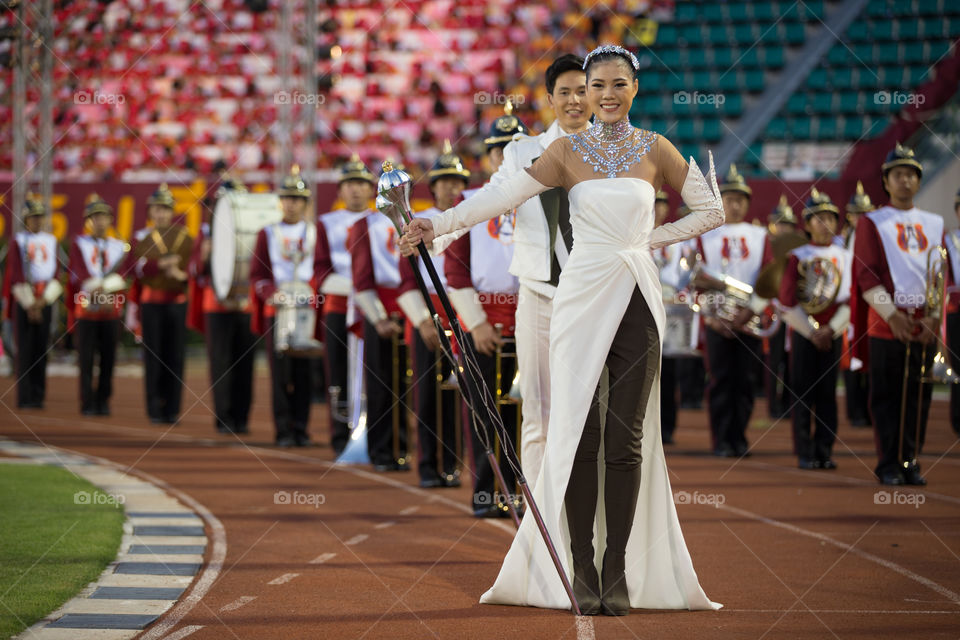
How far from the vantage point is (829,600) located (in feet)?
18.7

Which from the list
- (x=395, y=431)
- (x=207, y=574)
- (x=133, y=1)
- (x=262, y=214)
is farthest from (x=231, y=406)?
(x=133, y=1)

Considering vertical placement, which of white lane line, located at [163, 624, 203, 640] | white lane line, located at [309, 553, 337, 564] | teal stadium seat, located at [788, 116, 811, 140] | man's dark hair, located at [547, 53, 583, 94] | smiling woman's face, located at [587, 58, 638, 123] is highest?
teal stadium seat, located at [788, 116, 811, 140]

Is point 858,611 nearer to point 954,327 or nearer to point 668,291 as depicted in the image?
point 668,291

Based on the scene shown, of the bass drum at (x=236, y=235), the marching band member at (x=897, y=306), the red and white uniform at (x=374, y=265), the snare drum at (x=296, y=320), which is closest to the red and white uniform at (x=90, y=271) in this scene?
the bass drum at (x=236, y=235)

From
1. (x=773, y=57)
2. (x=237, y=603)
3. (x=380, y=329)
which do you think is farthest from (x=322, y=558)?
(x=773, y=57)

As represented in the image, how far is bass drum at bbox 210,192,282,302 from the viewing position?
13.2 metres

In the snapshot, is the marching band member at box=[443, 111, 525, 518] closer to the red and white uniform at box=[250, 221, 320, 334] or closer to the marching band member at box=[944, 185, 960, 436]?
the red and white uniform at box=[250, 221, 320, 334]

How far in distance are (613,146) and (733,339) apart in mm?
6658

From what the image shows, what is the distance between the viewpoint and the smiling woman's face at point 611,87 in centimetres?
534

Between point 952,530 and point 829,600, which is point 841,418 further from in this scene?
point 829,600

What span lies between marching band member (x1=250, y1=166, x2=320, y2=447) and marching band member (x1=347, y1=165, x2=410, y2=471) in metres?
1.63

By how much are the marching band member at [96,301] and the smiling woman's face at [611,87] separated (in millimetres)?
11120

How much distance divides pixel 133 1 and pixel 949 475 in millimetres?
29400

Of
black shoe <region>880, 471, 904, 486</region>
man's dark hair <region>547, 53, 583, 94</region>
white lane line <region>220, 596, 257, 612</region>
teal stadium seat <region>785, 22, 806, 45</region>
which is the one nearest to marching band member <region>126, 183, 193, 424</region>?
black shoe <region>880, 471, 904, 486</region>
